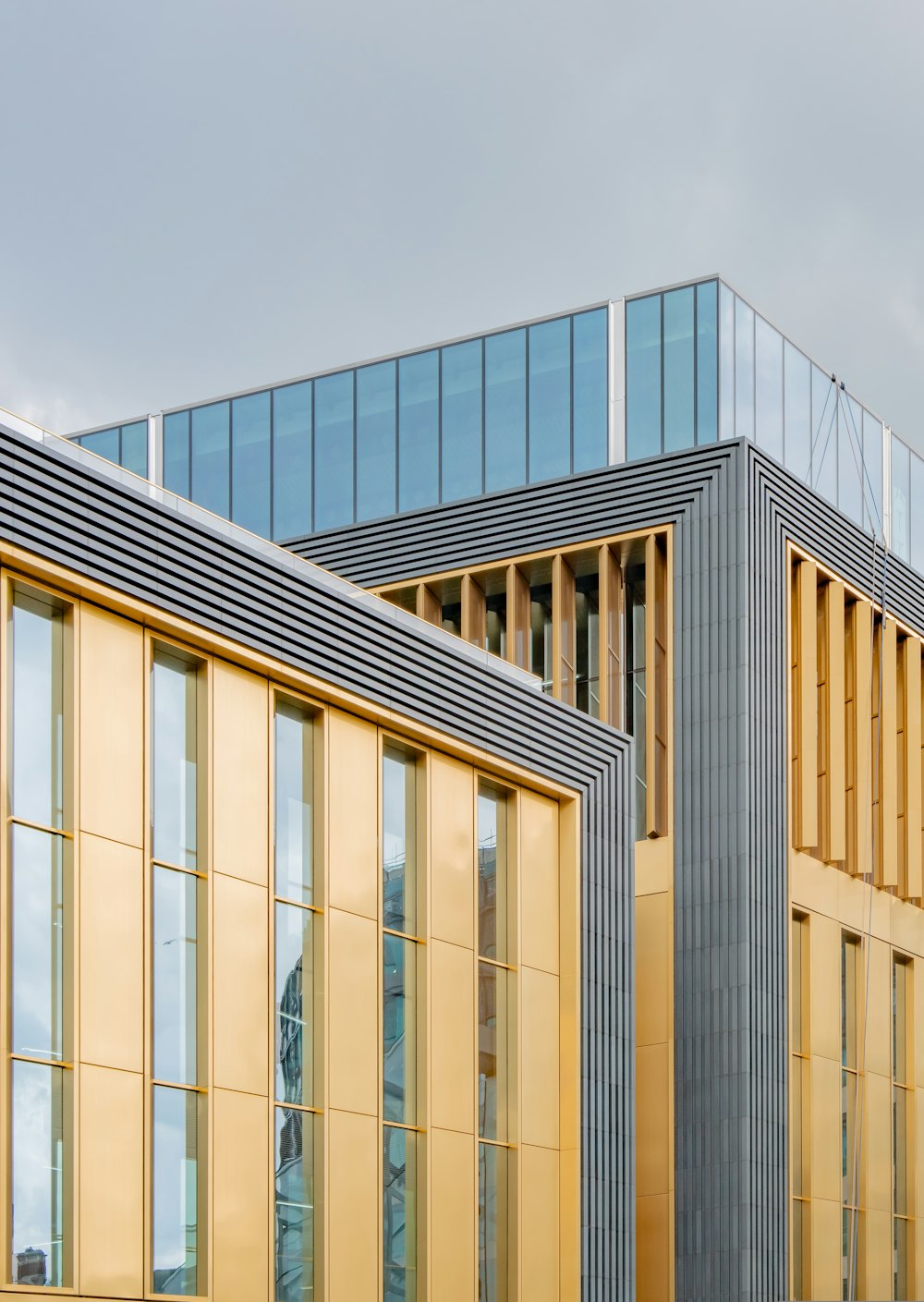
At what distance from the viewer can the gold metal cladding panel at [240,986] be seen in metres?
26.7

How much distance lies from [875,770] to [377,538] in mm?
11465

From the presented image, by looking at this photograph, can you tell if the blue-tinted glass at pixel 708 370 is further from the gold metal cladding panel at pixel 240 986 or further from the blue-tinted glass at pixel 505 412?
the gold metal cladding panel at pixel 240 986

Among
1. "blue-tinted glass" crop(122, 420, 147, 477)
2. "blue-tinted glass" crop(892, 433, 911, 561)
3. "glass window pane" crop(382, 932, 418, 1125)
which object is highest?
"blue-tinted glass" crop(122, 420, 147, 477)

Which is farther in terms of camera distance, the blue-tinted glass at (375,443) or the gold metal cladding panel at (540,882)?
the blue-tinted glass at (375,443)

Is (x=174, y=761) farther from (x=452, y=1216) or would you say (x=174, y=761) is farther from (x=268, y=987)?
(x=452, y=1216)

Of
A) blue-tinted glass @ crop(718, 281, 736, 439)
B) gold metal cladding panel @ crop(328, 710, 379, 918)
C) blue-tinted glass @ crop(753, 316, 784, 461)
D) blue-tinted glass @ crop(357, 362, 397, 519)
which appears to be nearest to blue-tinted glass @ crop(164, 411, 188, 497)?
blue-tinted glass @ crop(357, 362, 397, 519)

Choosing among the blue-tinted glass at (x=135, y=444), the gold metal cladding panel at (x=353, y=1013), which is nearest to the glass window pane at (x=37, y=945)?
the gold metal cladding panel at (x=353, y=1013)

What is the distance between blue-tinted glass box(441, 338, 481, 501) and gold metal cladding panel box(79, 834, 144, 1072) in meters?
19.4

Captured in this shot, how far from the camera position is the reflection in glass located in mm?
28625

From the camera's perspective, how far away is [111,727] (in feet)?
84.2

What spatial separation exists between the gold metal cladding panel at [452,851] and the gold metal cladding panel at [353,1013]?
69.1 inches

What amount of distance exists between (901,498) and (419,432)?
11.1m

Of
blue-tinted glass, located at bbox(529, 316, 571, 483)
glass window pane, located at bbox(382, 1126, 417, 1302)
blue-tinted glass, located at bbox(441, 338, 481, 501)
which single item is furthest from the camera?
blue-tinted glass, located at bbox(441, 338, 481, 501)

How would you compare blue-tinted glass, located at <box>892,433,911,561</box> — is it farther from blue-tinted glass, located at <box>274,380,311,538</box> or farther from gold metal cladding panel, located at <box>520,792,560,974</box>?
gold metal cladding panel, located at <box>520,792,560,974</box>
